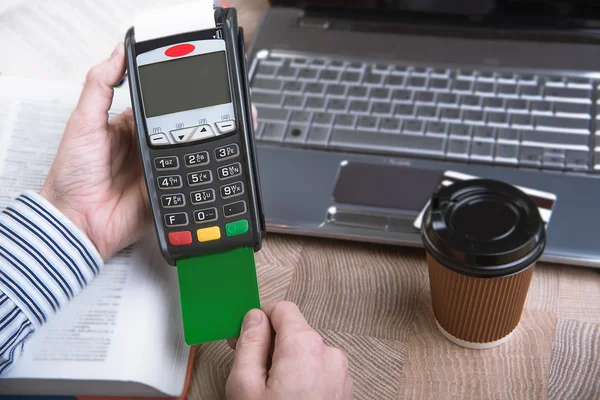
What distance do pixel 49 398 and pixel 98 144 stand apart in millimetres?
178

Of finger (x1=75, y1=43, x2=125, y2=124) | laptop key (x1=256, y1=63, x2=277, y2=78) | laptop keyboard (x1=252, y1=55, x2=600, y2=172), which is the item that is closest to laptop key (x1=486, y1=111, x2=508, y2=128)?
laptop keyboard (x1=252, y1=55, x2=600, y2=172)

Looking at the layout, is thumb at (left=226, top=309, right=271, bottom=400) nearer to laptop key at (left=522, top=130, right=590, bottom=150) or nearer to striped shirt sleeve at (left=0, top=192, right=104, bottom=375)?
striped shirt sleeve at (left=0, top=192, right=104, bottom=375)

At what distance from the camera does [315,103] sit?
61 centimetres

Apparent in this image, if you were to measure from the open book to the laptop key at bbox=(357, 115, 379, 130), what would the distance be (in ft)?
0.72

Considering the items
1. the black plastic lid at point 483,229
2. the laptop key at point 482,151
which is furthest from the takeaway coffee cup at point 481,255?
the laptop key at point 482,151

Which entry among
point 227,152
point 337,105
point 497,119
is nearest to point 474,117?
point 497,119

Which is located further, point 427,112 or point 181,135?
point 427,112

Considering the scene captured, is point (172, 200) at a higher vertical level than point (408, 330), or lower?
higher

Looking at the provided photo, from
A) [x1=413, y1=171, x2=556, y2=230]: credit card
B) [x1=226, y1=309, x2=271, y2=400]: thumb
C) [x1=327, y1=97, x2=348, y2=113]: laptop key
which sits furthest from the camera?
[x1=327, y1=97, x2=348, y2=113]: laptop key

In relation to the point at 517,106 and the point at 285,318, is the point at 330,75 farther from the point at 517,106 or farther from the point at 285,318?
the point at 285,318

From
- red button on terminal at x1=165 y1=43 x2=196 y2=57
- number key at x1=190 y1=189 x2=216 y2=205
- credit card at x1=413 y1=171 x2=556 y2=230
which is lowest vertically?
credit card at x1=413 y1=171 x2=556 y2=230

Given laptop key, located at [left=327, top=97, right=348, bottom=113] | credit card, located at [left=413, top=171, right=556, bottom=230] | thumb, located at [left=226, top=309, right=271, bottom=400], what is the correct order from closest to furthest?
1. thumb, located at [left=226, top=309, right=271, bottom=400]
2. credit card, located at [left=413, top=171, right=556, bottom=230]
3. laptop key, located at [left=327, top=97, right=348, bottom=113]

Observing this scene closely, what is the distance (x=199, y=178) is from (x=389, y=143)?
0.21 meters

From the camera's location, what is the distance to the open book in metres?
0.40
